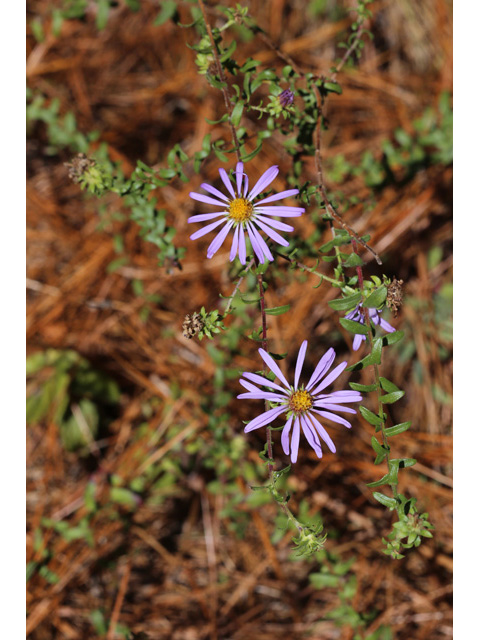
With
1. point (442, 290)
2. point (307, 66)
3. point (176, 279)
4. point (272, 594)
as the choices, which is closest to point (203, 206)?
point (176, 279)

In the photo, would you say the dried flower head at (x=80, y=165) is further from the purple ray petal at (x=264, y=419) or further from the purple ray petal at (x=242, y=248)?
the purple ray petal at (x=264, y=419)

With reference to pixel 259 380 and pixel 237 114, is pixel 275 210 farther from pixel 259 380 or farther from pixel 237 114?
pixel 259 380

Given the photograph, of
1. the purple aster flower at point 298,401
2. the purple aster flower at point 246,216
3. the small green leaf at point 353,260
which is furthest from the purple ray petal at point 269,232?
the purple aster flower at point 298,401

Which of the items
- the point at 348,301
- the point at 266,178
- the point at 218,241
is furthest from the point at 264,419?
the point at 266,178

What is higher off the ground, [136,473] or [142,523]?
[136,473]

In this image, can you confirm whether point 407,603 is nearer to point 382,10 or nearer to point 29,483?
point 29,483

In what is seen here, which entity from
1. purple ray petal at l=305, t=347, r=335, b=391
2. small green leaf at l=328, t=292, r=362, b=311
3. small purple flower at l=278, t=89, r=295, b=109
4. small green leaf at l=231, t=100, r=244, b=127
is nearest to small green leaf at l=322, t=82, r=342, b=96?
small purple flower at l=278, t=89, r=295, b=109
